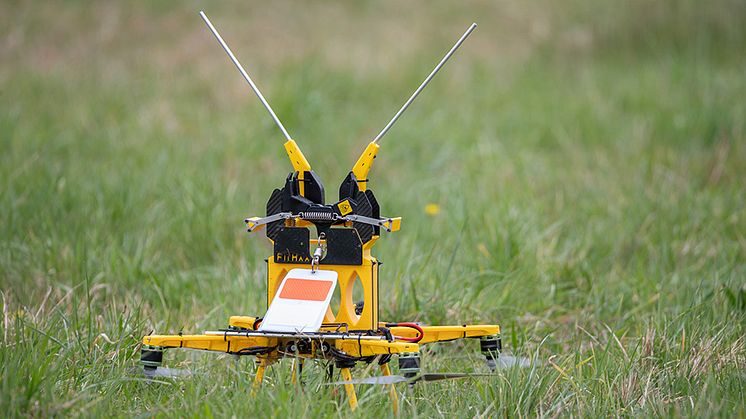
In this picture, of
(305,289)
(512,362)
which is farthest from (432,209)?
(305,289)

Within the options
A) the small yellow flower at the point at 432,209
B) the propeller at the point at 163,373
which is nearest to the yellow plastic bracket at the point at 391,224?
the propeller at the point at 163,373

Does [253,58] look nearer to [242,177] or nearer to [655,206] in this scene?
[242,177]

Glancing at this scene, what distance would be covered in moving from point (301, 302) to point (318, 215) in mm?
320

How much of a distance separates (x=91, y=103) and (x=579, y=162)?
4385 mm

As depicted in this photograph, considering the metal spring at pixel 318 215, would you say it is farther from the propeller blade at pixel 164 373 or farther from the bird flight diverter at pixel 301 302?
the propeller blade at pixel 164 373

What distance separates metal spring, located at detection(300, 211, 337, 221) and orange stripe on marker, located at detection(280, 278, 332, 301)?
0.22 m

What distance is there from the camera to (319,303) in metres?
3.38

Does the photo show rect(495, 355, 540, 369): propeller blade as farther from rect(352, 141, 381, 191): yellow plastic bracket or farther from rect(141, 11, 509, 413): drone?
rect(352, 141, 381, 191): yellow plastic bracket

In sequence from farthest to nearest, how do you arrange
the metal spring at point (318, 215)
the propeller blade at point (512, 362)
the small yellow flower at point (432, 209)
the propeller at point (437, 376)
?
the small yellow flower at point (432, 209) < the propeller blade at point (512, 362) < the metal spring at point (318, 215) < the propeller at point (437, 376)

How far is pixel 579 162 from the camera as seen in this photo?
26.7 feet

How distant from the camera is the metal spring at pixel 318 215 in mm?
3471

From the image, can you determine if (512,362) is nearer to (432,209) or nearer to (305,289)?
(305,289)

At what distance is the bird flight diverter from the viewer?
332 centimetres

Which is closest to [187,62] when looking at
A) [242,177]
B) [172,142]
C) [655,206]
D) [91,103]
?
[91,103]
